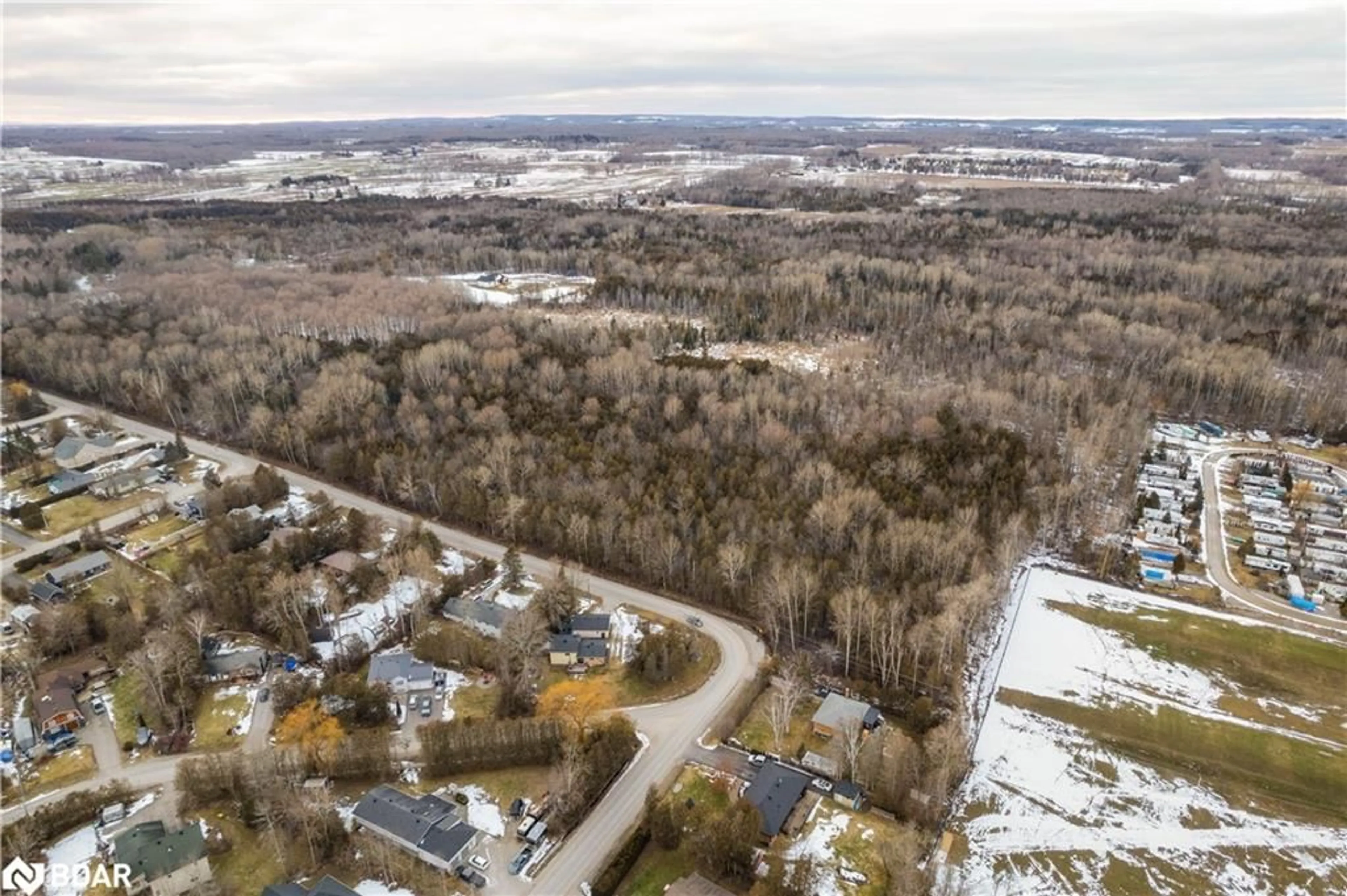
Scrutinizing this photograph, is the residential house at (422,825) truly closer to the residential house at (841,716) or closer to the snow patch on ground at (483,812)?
the snow patch on ground at (483,812)

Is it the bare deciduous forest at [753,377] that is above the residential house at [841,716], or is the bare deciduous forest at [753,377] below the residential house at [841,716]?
above

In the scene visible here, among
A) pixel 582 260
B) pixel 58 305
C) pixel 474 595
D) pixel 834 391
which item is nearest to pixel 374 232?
pixel 582 260

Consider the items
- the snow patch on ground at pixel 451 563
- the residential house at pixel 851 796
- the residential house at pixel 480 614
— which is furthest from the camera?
the snow patch on ground at pixel 451 563

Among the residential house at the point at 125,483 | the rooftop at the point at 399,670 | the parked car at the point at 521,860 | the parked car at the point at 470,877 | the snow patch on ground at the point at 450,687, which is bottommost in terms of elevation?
the parked car at the point at 470,877

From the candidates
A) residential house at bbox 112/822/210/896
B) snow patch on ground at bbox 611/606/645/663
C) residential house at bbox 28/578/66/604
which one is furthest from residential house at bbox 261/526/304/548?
residential house at bbox 112/822/210/896

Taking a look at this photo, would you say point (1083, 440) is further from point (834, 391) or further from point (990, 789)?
point (990, 789)

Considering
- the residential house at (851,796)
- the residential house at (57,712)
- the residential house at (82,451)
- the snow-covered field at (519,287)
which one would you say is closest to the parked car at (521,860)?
the residential house at (851,796)

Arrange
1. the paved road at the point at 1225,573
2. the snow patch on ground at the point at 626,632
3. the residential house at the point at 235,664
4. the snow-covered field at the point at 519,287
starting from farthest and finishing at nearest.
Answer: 1. the snow-covered field at the point at 519,287
2. the paved road at the point at 1225,573
3. the snow patch on ground at the point at 626,632
4. the residential house at the point at 235,664

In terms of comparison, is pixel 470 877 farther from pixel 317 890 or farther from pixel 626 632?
pixel 626 632
